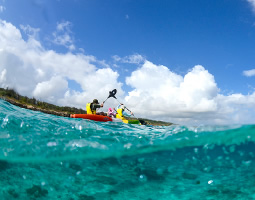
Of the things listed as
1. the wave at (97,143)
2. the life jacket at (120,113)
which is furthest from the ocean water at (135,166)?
the life jacket at (120,113)

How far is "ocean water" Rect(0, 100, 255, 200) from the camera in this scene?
16.1 ft

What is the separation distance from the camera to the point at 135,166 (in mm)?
5352

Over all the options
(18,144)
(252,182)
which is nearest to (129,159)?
(18,144)

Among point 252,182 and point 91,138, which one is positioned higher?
point 91,138

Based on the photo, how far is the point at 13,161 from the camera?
16.7ft

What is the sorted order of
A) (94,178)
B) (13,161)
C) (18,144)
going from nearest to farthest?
(18,144)
(13,161)
(94,178)

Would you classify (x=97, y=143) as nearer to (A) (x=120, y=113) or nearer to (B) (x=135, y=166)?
(B) (x=135, y=166)

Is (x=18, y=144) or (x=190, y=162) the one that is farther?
(x=190, y=162)

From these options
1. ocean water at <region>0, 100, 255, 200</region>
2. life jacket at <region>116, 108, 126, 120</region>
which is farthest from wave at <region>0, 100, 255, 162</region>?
life jacket at <region>116, 108, 126, 120</region>

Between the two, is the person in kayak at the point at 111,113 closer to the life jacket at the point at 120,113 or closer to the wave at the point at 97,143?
the life jacket at the point at 120,113

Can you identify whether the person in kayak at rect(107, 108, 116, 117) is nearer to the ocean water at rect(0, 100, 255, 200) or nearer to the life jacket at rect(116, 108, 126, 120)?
the life jacket at rect(116, 108, 126, 120)

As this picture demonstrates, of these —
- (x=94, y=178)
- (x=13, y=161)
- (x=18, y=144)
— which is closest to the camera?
(x=18, y=144)

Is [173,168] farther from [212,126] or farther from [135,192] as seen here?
[212,126]

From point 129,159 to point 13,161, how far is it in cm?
314
